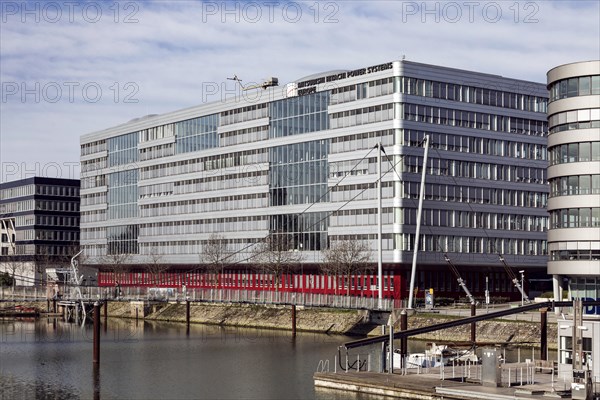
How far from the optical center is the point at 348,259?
139 metres

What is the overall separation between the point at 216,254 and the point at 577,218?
71189 mm

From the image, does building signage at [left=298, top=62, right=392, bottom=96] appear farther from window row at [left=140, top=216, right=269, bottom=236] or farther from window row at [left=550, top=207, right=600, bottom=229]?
window row at [left=550, top=207, right=600, bottom=229]

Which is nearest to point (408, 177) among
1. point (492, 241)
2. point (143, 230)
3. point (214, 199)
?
point (492, 241)

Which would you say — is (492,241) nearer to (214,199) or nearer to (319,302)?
(319,302)

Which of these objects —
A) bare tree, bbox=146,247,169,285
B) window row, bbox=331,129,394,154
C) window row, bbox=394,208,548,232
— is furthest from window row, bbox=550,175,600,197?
bare tree, bbox=146,247,169,285

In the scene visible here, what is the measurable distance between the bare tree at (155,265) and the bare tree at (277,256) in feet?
101

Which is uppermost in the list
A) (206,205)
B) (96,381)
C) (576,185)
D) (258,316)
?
(206,205)

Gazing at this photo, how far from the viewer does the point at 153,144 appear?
188750mm

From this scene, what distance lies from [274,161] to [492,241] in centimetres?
3371

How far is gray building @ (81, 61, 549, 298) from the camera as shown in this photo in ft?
453

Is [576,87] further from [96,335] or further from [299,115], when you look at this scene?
[299,115]

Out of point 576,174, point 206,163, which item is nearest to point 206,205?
point 206,163

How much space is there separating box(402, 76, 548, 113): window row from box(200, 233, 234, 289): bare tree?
140 feet

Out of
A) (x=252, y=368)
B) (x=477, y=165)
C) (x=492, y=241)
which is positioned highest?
(x=477, y=165)
